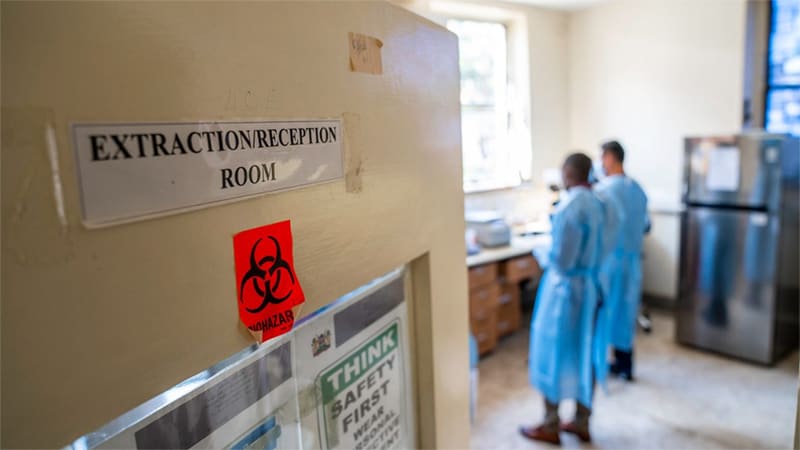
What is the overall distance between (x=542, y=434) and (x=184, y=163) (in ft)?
8.15

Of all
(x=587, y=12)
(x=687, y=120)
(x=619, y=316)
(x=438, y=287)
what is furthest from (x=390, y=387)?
(x=587, y=12)

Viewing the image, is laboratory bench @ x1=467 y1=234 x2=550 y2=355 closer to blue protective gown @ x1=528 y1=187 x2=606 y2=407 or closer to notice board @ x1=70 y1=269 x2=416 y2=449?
blue protective gown @ x1=528 y1=187 x2=606 y2=407

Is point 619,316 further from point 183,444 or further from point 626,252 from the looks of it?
point 183,444

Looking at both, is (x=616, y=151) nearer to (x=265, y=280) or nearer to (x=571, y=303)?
(x=571, y=303)

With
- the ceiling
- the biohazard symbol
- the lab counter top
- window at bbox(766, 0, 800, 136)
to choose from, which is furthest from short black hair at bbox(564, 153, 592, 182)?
the ceiling

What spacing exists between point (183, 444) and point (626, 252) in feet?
9.32

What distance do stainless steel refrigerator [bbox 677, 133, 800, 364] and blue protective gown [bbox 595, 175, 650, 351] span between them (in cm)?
62

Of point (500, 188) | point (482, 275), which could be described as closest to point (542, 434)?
point (482, 275)

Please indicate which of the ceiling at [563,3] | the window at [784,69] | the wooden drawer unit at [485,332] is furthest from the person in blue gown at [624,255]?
the ceiling at [563,3]

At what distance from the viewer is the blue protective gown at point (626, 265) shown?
292 cm

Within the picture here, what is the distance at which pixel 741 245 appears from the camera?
10.4 ft

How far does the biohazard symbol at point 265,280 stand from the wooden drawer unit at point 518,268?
299cm

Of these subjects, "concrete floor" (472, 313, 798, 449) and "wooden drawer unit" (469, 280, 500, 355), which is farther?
"wooden drawer unit" (469, 280, 500, 355)

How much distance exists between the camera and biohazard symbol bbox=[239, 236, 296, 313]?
58 centimetres
